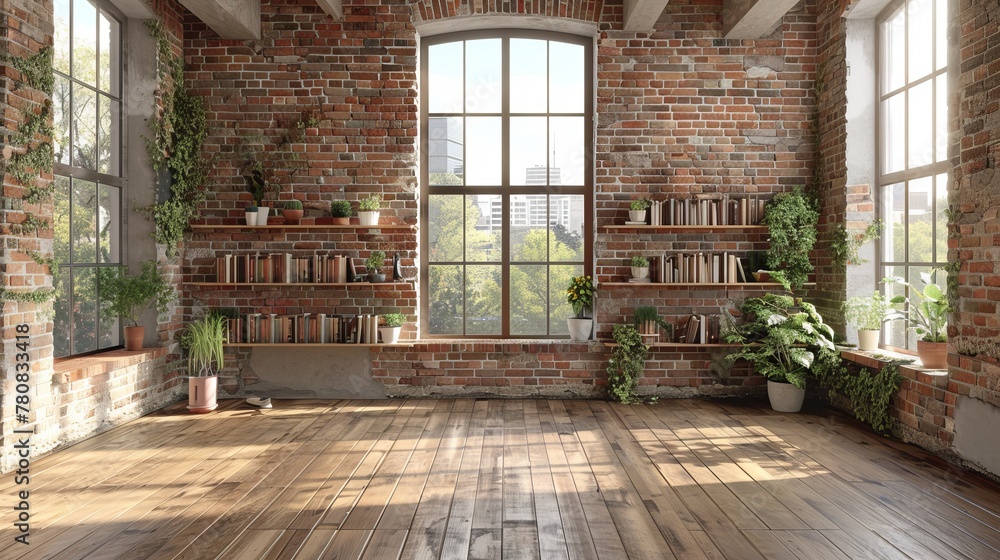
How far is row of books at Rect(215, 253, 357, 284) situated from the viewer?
5.97 m

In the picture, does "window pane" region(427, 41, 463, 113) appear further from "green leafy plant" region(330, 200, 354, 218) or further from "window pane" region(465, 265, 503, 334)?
"window pane" region(465, 265, 503, 334)

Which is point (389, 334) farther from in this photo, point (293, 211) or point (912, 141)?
point (912, 141)

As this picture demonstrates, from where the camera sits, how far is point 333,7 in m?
5.79

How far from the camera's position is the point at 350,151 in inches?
241

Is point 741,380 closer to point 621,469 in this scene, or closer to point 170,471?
point 621,469

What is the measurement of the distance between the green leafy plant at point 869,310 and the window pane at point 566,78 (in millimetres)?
2964

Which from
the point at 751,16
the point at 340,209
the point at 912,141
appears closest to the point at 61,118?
the point at 340,209

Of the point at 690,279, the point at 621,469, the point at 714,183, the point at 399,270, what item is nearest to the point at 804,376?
the point at 690,279

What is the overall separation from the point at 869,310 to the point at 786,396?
95 centimetres

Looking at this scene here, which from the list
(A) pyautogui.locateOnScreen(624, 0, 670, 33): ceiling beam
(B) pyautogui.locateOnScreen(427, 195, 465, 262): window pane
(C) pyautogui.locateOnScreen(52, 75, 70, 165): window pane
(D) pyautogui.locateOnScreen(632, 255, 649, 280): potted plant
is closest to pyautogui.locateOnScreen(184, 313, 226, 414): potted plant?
(C) pyautogui.locateOnScreen(52, 75, 70, 165): window pane

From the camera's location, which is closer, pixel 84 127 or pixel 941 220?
pixel 941 220

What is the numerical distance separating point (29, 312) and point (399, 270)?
2779mm

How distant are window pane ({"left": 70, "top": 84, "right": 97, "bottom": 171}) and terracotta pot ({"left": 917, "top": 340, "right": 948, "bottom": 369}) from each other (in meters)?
6.24

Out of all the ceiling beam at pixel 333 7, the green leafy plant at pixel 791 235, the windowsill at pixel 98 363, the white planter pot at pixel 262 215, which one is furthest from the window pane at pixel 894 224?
the windowsill at pixel 98 363
